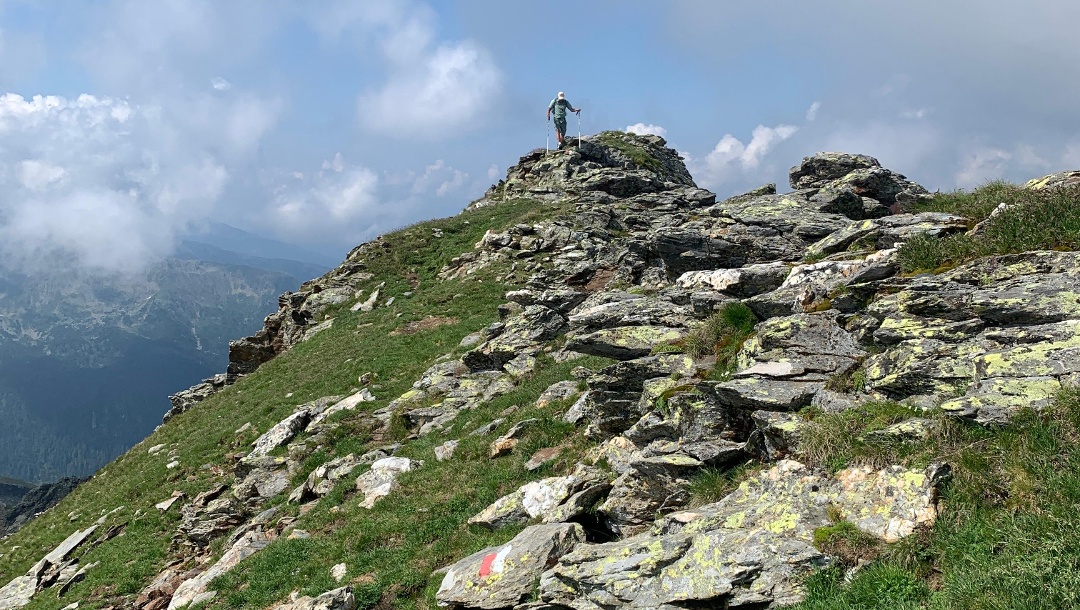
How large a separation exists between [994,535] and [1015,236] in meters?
9.18

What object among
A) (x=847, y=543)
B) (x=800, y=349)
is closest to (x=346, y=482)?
(x=800, y=349)

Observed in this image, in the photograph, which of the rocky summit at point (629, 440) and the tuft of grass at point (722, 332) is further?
the tuft of grass at point (722, 332)

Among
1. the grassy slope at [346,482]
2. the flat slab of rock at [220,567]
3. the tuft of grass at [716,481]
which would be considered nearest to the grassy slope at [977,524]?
the tuft of grass at [716,481]

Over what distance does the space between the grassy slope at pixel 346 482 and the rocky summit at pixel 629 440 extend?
0.11 metres

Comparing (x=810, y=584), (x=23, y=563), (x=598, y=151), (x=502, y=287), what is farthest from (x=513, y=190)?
(x=810, y=584)

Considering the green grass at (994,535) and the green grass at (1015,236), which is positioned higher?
the green grass at (1015,236)

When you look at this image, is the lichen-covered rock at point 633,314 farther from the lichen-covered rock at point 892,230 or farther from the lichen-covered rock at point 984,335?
the lichen-covered rock at point 984,335

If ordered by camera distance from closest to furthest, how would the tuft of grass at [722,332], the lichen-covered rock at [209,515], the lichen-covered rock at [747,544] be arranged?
1. the lichen-covered rock at [747,544]
2. the tuft of grass at [722,332]
3. the lichen-covered rock at [209,515]

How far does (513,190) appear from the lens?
7375 centimetres

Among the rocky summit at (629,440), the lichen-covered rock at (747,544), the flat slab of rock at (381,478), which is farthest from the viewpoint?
the flat slab of rock at (381,478)

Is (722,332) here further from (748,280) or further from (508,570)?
(508,570)

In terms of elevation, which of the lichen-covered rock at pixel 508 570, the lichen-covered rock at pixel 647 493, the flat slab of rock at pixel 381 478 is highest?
the lichen-covered rock at pixel 647 493

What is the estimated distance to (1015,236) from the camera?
12.6m

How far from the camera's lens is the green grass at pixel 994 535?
5.90 meters
